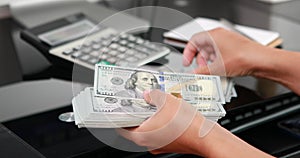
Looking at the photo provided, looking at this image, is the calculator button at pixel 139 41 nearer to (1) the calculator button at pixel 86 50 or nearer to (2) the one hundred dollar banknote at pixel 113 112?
(1) the calculator button at pixel 86 50

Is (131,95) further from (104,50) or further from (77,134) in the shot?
(104,50)

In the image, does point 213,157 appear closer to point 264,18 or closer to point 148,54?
point 148,54

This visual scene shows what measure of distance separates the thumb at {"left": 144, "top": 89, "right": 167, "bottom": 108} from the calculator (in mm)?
217

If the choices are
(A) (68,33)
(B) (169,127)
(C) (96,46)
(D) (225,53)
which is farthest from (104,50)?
(B) (169,127)

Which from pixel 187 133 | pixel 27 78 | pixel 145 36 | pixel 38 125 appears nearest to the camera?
pixel 187 133

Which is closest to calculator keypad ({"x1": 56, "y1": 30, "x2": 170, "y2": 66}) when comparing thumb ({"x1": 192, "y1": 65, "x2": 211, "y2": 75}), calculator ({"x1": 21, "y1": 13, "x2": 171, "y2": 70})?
calculator ({"x1": 21, "y1": 13, "x2": 171, "y2": 70})

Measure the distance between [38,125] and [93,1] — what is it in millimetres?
651

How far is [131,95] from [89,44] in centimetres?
32

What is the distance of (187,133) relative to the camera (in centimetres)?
81

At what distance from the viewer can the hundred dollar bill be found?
861mm

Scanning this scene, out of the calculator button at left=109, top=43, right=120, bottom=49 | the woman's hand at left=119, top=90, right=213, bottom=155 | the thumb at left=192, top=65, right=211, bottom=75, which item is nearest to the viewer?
the woman's hand at left=119, top=90, right=213, bottom=155

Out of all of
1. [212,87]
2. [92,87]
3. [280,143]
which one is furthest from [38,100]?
[280,143]

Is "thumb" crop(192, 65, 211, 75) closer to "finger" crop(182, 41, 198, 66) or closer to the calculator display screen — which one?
"finger" crop(182, 41, 198, 66)

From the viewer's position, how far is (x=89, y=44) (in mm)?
1134
